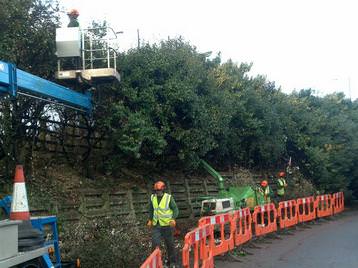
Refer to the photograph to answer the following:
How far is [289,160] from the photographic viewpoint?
93.0 ft

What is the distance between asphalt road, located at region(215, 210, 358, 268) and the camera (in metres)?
10.8

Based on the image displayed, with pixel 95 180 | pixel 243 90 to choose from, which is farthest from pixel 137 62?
pixel 243 90

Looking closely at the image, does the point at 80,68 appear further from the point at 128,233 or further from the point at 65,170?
the point at 128,233

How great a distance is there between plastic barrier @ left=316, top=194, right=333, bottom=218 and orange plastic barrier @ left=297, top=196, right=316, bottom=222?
16.5 inches

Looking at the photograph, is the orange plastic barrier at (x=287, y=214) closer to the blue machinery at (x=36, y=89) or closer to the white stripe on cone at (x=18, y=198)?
the blue machinery at (x=36, y=89)

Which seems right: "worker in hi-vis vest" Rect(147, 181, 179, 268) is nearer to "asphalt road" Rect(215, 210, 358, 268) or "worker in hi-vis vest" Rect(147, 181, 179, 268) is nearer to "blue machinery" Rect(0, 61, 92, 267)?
"asphalt road" Rect(215, 210, 358, 268)

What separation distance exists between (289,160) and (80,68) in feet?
56.3

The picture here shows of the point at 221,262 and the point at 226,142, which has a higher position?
the point at 226,142

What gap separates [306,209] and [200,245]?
11.8 metres

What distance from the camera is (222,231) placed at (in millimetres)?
11773

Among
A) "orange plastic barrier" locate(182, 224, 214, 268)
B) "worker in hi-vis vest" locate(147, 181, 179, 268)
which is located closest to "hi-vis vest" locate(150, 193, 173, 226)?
"worker in hi-vis vest" locate(147, 181, 179, 268)

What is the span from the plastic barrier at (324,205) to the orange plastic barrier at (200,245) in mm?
11761

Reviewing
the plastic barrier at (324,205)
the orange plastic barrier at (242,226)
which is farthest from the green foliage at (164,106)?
the plastic barrier at (324,205)

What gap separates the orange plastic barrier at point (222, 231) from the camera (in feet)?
36.6
